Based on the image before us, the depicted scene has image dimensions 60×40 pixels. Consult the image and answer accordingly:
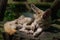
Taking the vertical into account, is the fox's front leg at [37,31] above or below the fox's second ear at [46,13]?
below

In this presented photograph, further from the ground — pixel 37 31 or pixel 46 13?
pixel 46 13

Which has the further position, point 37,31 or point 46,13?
point 37,31

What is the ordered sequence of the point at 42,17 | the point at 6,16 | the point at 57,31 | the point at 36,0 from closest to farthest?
the point at 42,17, the point at 57,31, the point at 6,16, the point at 36,0

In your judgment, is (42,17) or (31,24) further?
(31,24)

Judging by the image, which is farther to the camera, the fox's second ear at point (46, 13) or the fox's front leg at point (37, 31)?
the fox's front leg at point (37, 31)

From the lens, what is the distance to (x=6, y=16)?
6883 mm

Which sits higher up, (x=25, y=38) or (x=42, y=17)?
(x=42, y=17)

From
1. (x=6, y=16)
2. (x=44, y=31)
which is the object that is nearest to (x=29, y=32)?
(x=44, y=31)

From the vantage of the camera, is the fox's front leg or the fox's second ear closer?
the fox's second ear

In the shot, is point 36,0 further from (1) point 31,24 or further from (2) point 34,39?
(2) point 34,39

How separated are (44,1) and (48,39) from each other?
3625 mm

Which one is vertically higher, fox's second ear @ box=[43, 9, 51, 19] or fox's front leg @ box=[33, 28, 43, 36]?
fox's second ear @ box=[43, 9, 51, 19]

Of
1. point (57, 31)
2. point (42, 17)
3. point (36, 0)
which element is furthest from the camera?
point (36, 0)

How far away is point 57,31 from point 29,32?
0.55 meters
